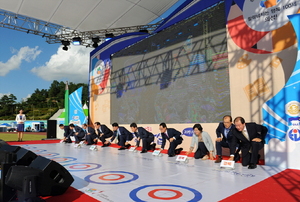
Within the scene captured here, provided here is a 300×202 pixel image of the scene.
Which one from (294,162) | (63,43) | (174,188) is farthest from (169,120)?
(63,43)

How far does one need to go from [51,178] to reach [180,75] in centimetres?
478

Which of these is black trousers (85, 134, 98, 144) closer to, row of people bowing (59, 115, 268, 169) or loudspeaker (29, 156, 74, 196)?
row of people bowing (59, 115, 268, 169)

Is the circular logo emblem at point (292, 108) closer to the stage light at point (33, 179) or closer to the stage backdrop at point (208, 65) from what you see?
the stage backdrop at point (208, 65)

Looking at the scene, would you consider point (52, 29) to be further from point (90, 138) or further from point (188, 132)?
point (188, 132)

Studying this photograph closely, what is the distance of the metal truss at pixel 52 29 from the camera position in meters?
10.6

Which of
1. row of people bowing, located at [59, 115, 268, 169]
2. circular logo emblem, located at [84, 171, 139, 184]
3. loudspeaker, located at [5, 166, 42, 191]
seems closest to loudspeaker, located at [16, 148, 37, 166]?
circular logo emblem, located at [84, 171, 139, 184]

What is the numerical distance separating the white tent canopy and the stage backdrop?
10.5 feet

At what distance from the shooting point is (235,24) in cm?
514

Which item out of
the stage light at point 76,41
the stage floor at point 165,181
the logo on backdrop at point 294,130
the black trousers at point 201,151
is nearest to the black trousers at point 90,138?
the stage floor at point 165,181

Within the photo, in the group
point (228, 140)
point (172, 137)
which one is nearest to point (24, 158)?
point (172, 137)

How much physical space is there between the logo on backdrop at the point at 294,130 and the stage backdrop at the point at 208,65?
24 centimetres

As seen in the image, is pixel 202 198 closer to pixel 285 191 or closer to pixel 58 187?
pixel 285 191

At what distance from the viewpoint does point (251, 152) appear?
12.9 feet

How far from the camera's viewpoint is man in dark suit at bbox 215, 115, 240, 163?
4.34 m
